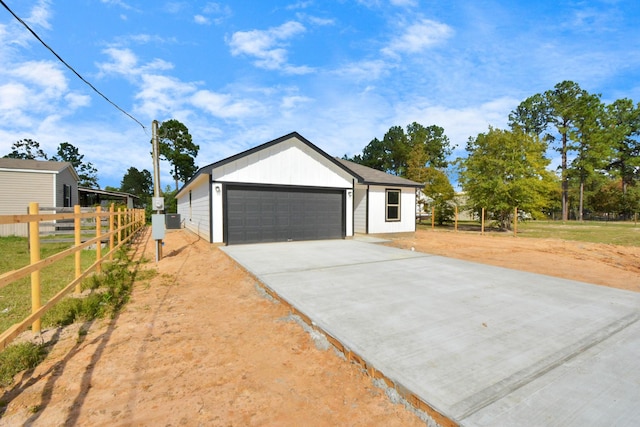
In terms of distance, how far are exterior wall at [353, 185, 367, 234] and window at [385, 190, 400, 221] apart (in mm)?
1330

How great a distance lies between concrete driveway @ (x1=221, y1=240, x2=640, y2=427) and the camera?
7.04 ft

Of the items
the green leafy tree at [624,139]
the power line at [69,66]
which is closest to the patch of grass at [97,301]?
the power line at [69,66]

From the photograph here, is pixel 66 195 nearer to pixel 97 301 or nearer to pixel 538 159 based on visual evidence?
pixel 97 301

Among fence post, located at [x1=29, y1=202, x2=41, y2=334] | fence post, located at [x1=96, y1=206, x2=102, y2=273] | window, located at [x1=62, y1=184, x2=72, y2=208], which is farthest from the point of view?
window, located at [x1=62, y1=184, x2=72, y2=208]

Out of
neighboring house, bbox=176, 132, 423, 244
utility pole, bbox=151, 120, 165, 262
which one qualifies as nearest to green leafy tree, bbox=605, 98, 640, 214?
neighboring house, bbox=176, 132, 423, 244

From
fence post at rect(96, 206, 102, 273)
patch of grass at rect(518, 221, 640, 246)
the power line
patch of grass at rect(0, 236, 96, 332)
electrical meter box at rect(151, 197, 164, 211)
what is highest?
the power line

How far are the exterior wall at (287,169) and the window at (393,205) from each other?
284cm

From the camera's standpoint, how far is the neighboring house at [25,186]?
15469 mm

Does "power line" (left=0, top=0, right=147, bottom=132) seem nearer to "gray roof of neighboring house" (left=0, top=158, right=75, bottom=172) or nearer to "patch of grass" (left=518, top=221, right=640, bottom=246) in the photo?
"gray roof of neighboring house" (left=0, top=158, right=75, bottom=172)

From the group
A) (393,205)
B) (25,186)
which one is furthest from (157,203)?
(25,186)

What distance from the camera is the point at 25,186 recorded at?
15938mm

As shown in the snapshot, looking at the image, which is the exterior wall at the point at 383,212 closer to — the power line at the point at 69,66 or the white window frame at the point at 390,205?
the white window frame at the point at 390,205

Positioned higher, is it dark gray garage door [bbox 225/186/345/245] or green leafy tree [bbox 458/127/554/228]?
green leafy tree [bbox 458/127/554/228]

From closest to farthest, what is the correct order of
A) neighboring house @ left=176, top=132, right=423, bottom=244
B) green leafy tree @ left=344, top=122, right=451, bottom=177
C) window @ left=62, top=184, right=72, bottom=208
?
1. neighboring house @ left=176, top=132, right=423, bottom=244
2. window @ left=62, top=184, right=72, bottom=208
3. green leafy tree @ left=344, top=122, right=451, bottom=177
